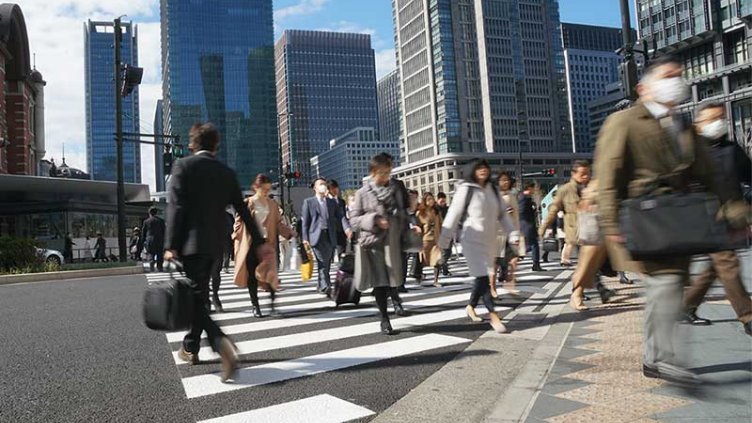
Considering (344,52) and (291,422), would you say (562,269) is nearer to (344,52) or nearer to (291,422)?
(291,422)

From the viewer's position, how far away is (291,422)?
3297 mm

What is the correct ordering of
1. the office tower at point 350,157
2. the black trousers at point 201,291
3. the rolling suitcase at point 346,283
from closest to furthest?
1. the black trousers at point 201,291
2. the rolling suitcase at point 346,283
3. the office tower at point 350,157

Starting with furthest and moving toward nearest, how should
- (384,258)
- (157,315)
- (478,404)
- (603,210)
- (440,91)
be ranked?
(440,91) < (384,258) < (157,315) < (478,404) < (603,210)

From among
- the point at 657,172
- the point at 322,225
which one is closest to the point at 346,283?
the point at 322,225

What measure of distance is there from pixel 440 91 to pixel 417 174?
65.8ft

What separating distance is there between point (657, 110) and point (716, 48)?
7498 cm

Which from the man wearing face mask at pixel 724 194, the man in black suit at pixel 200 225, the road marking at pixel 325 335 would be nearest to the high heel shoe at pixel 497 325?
the road marking at pixel 325 335

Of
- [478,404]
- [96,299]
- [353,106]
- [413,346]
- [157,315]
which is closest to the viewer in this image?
[478,404]

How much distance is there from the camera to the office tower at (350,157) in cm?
14525

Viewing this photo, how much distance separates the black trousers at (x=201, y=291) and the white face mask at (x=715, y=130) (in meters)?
4.29

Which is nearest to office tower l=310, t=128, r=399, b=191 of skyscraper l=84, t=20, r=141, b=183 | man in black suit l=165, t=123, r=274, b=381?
skyscraper l=84, t=20, r=141, b=183

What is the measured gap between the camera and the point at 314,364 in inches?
183

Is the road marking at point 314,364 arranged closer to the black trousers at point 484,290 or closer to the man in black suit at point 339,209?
the black trousers at point 484,290

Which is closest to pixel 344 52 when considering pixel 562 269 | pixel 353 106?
pixel 353 106
